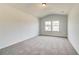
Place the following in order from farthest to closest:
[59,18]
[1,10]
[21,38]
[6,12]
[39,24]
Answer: [39,24] < [59,18] < [21,38] < [6,12] < [1,10]

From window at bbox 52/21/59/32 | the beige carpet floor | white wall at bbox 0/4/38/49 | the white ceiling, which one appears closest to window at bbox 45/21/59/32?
window at bbox 52/21/59/32

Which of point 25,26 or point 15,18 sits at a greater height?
point 15,18

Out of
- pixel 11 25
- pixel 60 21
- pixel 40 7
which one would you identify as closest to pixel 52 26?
pixel 60 21

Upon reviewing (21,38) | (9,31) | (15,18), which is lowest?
(21,38)

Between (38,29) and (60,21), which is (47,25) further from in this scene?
(60,21)

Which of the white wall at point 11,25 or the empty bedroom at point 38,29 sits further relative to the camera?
the white wall at point 11,25

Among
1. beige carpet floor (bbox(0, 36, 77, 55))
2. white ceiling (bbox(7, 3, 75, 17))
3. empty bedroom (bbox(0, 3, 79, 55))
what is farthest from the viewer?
empty bedroom (bbox(0, 3, 79, 55))

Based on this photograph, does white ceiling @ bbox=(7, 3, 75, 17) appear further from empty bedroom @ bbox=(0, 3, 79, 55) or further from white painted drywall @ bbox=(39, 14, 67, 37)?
white painted drywall @ bbox=(39, 14, 67, 37)

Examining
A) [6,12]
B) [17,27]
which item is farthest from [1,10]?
[17,27]

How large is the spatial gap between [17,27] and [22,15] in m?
1.18

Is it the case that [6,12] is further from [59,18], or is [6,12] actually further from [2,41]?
[59,18]

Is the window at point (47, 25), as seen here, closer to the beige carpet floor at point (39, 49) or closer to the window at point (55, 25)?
the window at point (55, 25)

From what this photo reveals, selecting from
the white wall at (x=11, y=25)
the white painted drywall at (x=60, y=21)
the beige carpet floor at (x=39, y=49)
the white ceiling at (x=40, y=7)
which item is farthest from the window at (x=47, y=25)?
the beige carpet floor at (x=39, y=49)

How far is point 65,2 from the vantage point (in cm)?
252
